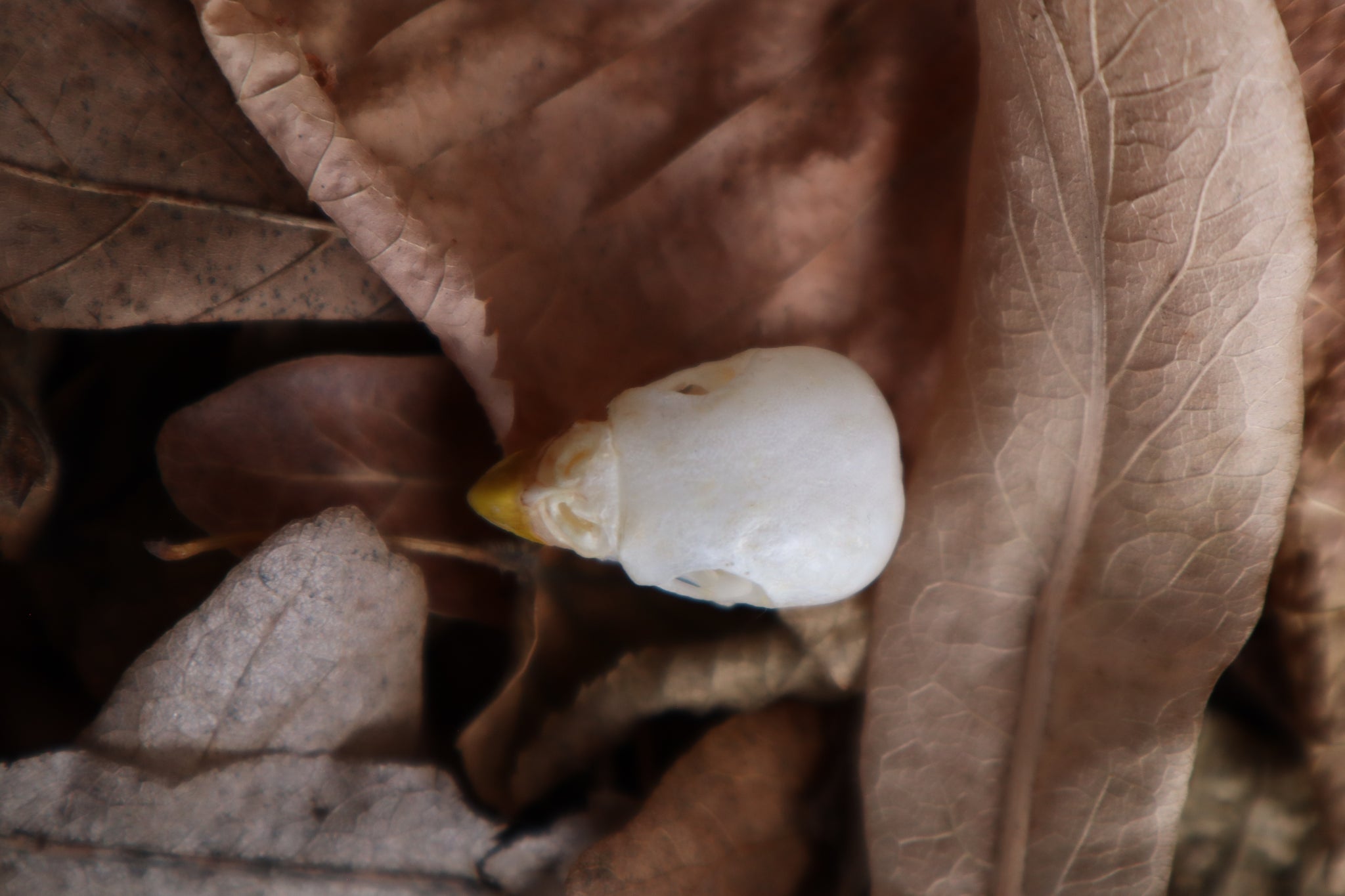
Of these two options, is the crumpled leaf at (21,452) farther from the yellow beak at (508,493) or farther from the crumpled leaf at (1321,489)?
the crumpled leaf at (1321,489)

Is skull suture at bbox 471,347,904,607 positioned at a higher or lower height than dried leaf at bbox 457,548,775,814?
higher

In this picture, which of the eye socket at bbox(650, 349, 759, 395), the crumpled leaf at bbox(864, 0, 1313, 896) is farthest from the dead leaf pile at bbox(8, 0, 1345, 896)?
the eye socket at bbox(650, 349, 759, 395)

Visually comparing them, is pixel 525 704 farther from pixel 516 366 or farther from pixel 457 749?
pixel 516 366

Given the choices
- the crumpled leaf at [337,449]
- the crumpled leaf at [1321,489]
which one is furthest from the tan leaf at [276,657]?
the crumpled leaf at [1321,489]

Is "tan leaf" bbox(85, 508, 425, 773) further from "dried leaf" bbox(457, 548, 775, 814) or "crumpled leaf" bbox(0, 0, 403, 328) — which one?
"crumpled leaf" bbox(0, 0, 403, 328)

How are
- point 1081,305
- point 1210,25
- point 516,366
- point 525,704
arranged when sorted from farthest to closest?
point 525,704 < point 516,366 < point 1081,305 < point 1210,25

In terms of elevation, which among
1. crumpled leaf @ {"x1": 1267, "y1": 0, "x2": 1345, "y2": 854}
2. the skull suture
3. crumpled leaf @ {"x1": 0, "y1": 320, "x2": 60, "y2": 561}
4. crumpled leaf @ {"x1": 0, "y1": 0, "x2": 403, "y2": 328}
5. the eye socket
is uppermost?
crumpled leaf @ {"x1": 0, "y1": 0, "x2": 403, "y2": 328}

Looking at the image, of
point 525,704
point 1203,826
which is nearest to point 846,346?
point 525,704
